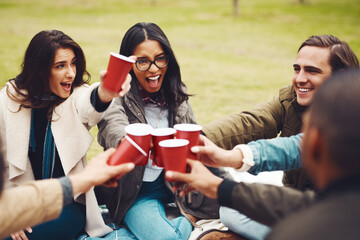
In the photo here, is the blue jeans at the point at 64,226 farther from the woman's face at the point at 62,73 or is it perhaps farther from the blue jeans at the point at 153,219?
the woman's face at the point at 62,73

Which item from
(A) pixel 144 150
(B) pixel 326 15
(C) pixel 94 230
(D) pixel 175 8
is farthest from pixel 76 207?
(D) pixel 175 8

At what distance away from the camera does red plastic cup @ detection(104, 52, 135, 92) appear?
2.63 meters

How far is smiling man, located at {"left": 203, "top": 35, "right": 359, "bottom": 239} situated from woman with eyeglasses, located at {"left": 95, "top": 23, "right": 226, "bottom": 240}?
1.29 feet

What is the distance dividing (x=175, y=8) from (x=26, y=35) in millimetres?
15775

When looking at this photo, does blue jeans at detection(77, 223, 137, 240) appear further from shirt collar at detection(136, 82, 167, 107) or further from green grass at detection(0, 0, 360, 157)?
green grass at detection(0, 0, 360, 157)

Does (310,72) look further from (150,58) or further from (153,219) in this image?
(153,219)

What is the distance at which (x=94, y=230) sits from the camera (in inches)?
139

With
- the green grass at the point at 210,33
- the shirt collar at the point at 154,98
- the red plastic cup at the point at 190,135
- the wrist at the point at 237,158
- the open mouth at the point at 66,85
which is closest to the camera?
the red plastic cup at the point at 190,135

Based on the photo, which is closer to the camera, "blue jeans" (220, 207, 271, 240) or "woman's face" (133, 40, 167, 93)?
"blue jeans" (220, 207, 271, 240)

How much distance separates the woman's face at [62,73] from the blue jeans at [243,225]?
171 cm

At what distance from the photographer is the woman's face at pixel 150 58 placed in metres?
3.57

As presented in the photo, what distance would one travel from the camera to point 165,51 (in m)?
3.67

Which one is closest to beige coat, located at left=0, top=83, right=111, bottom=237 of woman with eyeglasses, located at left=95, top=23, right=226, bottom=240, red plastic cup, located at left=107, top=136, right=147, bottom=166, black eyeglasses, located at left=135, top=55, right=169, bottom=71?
woman with eyeglasses, located at left=95, top=23, right=226, bottom=240

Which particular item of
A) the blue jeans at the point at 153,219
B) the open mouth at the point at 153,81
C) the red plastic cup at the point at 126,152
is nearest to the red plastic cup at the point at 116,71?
the red plastic cup at the point at 126,152
